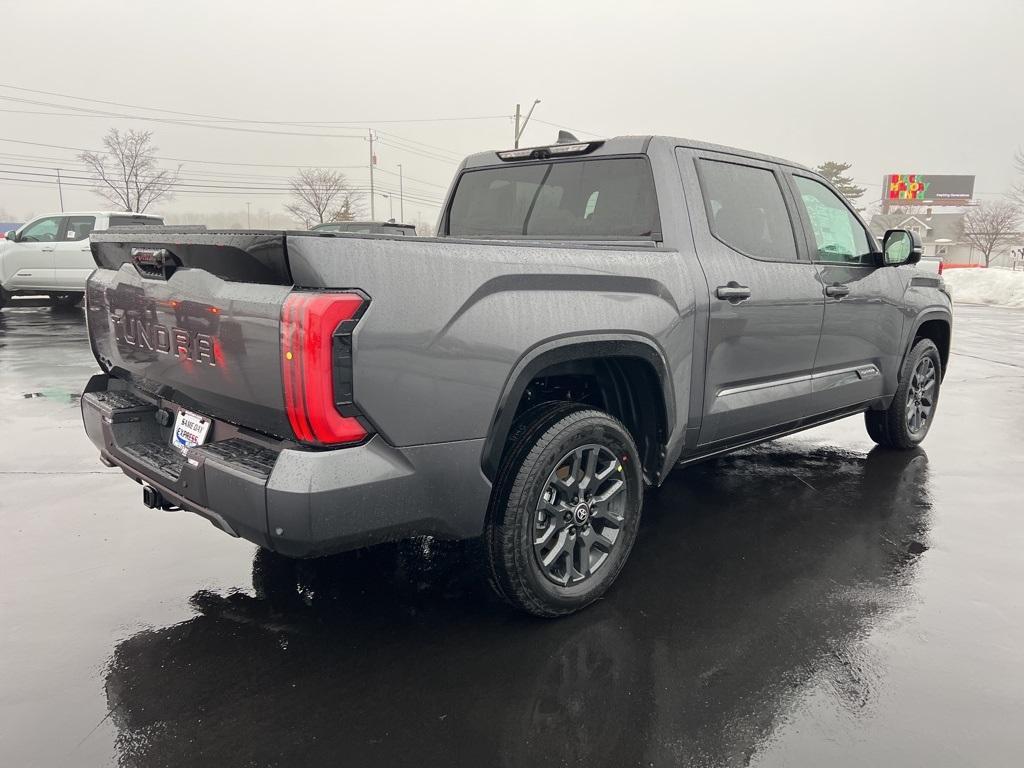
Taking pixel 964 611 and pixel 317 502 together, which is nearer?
pixel 317 502

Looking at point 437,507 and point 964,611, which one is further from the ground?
point 437,507

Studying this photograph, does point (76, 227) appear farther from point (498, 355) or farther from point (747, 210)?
point (498, 355)

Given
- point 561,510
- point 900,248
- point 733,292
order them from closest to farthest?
point 561,510, point 733,292, point 900,248

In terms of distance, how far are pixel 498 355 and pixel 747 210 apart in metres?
1.95

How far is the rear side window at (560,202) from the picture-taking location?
3385 mm

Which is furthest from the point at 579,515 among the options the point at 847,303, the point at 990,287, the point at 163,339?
the point at 990,287

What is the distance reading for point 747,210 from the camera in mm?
3715

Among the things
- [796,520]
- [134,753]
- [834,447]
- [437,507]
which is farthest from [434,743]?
[834,447]

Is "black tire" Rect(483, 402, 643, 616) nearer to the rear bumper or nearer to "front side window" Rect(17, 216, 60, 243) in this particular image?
the rear bumper

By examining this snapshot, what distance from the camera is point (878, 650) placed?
272cm

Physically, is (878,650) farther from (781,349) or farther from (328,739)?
(328,739)

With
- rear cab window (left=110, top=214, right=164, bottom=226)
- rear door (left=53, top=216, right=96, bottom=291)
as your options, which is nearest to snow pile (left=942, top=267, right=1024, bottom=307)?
rear cab window (left=110, top=214, right=164, bottom=226)

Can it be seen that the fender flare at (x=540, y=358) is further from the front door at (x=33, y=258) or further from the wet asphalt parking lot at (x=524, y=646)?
the front door at (x=33, y=258)

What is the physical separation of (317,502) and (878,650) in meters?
2.13
